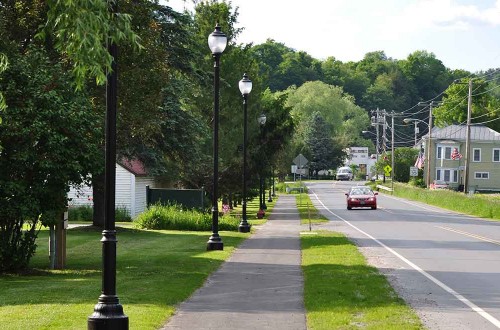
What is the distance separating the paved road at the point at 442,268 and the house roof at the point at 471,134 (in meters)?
75.9

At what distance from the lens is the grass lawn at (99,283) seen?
1200cm

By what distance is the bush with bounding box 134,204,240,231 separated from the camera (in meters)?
36.6

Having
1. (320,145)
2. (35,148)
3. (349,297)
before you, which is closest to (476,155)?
(320,145)

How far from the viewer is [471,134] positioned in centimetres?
11144

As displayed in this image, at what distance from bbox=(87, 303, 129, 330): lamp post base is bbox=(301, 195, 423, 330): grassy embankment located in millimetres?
2651

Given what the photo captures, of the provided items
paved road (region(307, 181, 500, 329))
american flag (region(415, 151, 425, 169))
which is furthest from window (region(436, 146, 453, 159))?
paved road (region(307, 181, 500, 329))

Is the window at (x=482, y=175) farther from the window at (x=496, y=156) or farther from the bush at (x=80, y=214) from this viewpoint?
the bush at (x=80, y=214)

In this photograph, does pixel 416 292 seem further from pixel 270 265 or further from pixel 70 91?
pixel 70 91

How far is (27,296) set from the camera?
46.9 ft

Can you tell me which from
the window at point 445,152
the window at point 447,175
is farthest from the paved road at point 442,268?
the window at point 447,175

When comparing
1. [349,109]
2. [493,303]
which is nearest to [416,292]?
[493,303]

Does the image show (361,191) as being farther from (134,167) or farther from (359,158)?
(359,158)

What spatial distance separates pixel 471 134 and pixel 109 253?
105302 millimetres

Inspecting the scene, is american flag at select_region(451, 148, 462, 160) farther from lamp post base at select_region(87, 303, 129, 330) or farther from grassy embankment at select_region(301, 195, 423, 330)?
lamp post base at select_region(87, 303, 129, 330)
